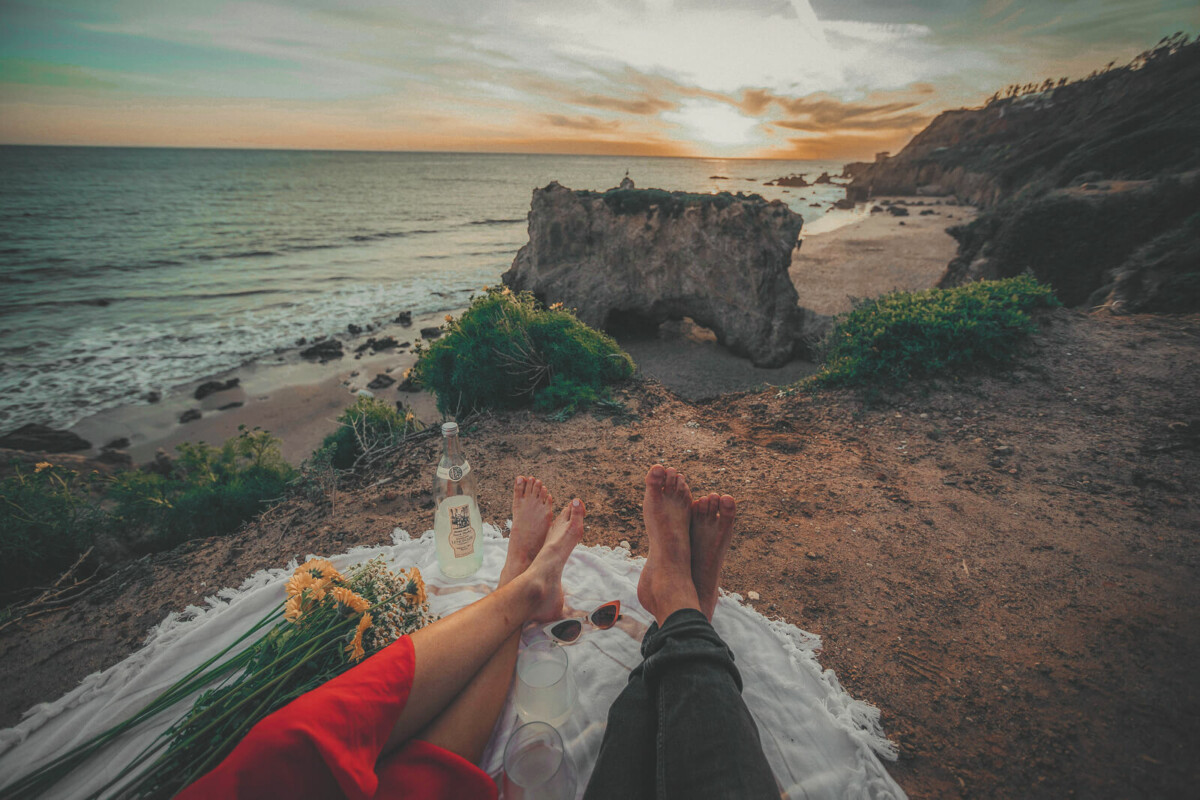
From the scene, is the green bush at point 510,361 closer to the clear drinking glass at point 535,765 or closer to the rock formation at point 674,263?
the clear drinking glass at point 535,765

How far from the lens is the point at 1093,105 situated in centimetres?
2328

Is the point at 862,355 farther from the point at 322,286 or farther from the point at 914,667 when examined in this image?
the point at 322,286

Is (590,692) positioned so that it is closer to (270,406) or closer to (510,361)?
(510,361)

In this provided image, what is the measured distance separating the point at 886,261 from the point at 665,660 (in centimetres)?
1837

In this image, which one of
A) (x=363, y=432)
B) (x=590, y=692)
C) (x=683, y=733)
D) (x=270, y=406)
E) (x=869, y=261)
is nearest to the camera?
(x=683, y=733)

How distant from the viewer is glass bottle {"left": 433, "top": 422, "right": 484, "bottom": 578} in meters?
2.43

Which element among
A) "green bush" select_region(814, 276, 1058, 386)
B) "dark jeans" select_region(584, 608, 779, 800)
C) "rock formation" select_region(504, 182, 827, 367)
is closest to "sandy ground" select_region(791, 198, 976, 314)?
"rock formation" select_region(504, 182, 827, 367)

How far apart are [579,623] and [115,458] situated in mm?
7996

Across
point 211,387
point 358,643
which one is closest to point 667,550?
point 358,643

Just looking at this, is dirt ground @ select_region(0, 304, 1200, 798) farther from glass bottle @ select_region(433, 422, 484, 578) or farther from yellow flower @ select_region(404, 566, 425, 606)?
yellow flower @ select_region(404, 566, 425, 606)

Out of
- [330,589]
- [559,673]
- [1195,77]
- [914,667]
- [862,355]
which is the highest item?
[1195,77]

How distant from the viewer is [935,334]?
15.3ft

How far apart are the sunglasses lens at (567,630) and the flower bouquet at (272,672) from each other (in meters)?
0.62

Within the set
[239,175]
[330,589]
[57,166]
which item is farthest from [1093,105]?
[57,166]
